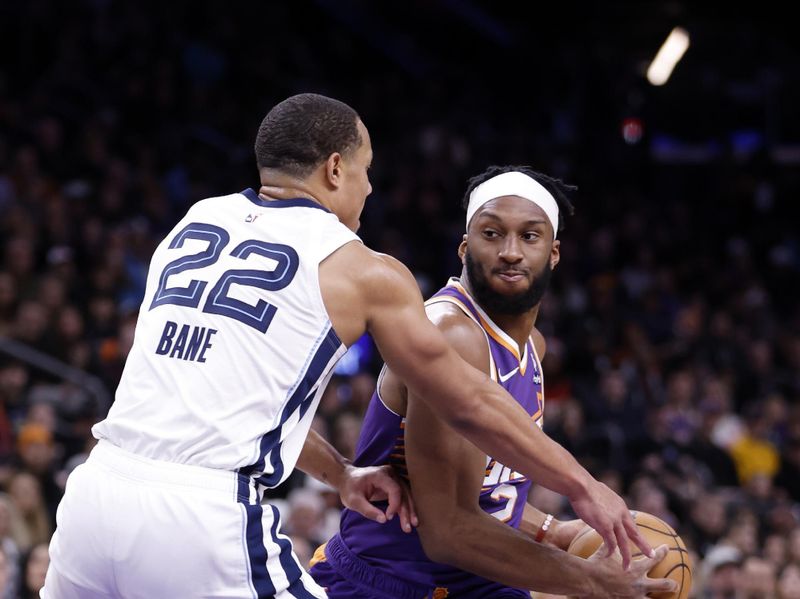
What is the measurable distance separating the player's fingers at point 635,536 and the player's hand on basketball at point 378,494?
0.74m

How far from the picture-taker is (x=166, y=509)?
3.20 m

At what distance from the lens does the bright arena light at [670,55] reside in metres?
19.0

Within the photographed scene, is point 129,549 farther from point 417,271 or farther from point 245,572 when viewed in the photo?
point 417,271

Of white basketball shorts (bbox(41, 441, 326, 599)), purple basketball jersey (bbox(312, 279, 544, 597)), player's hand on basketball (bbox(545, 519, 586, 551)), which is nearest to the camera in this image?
white basketball shorts (bbox(41, 441, 326, 599))

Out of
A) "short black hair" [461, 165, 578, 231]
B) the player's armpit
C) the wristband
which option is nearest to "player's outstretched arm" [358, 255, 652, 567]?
the player's armpit

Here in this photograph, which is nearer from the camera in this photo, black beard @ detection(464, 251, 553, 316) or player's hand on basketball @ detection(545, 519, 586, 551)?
black beard @ detection(464, 251, 553, 316)

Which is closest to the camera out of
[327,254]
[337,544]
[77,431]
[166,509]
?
[166,509]

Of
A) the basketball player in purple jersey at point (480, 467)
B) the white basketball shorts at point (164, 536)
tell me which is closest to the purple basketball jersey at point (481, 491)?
the basketball player in purple jersey at point (480, 467)

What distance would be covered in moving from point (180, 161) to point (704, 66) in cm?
959

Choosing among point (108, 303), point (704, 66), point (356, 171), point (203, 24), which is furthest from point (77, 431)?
point (704, 66)

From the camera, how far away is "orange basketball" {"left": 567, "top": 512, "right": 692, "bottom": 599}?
3.91 meters

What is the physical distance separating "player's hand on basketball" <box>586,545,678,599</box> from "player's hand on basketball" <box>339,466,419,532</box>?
24.3 inches

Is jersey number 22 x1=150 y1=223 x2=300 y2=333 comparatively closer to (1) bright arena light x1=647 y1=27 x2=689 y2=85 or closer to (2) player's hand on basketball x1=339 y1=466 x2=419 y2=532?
(2) player's hand on basketball x1=339 y1=466 x2=419 y2=532

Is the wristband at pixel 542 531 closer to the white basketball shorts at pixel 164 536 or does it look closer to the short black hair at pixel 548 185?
the short black hair at pixel 548 185
